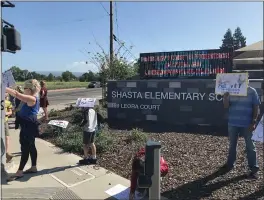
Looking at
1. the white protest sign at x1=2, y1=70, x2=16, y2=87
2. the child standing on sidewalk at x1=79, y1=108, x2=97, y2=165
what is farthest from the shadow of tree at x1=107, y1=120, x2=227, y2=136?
the white protest sign at x1=2, y1=70, x2=16, y2=87

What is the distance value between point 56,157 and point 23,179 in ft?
4.70

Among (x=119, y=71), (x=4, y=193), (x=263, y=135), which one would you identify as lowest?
(x=4, y=193)

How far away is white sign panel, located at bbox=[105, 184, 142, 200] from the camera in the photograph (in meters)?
4.74

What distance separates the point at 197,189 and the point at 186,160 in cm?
131

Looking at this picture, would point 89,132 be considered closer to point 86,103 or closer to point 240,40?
point 86,103

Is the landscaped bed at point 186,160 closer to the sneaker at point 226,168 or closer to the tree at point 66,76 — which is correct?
the sneaker at point 226,168

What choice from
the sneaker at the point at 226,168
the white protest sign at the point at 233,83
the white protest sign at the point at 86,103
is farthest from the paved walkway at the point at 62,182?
the white protest sign at the point at 233,83

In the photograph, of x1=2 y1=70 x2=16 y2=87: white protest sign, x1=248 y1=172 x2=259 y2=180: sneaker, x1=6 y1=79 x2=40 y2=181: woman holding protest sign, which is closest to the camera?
x1=248 y1=172 x2=259 y2=180: sneaker

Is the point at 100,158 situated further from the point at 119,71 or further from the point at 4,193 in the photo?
the point at 119,71

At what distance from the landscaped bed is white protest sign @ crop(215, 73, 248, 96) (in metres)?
1.29

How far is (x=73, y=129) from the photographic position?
8.93m

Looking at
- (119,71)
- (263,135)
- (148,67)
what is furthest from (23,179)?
(119,71)

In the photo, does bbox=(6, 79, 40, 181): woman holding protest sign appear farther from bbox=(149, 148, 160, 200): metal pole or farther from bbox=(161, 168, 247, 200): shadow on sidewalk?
bbox=(149, 148, 160, 200): metal pole

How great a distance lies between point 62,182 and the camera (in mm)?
5430
